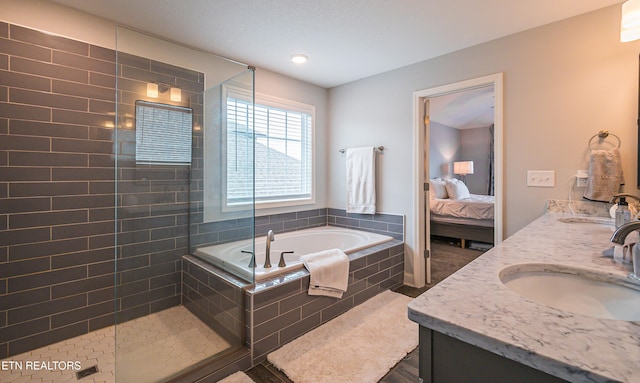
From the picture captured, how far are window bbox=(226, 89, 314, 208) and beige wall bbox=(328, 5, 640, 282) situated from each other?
4.16 ft

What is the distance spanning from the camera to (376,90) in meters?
3.39

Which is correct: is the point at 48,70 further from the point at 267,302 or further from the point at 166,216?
the point at 267,302

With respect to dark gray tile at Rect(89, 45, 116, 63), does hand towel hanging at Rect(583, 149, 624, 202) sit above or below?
below

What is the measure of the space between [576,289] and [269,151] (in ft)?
9.40

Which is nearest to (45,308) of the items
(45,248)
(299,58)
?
(45,248)

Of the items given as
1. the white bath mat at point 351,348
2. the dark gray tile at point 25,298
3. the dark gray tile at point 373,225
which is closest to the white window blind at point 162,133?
the dark gray tile at point 25,298

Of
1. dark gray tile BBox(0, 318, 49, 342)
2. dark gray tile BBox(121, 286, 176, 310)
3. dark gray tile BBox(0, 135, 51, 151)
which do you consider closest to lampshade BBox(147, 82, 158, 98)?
dark gray tile BBox(0, 135, 51, 151)

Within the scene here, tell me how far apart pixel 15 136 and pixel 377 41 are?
283cm

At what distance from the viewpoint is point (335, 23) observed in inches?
88.4

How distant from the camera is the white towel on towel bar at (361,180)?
3.38 metres

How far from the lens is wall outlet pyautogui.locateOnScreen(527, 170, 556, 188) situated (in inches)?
89.2

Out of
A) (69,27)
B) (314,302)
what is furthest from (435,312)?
(69,27)

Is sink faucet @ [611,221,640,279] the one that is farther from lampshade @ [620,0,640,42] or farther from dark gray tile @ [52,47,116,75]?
dark gray tile @ [52,47,116,75]

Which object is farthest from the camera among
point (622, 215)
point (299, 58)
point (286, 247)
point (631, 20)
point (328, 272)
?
point (286, 247)
